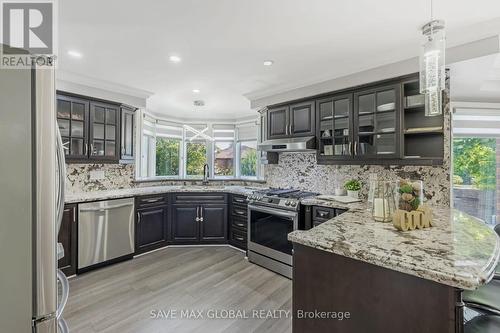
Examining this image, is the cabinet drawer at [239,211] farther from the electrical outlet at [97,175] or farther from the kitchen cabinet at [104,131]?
the electrical outlet at [97,175]

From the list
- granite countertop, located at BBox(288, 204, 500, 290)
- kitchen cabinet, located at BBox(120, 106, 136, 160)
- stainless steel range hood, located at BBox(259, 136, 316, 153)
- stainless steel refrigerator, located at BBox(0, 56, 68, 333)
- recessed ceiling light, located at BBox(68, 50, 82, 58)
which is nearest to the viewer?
stainless steel refrigerator, located at BBox(0, 56, 68, 333)

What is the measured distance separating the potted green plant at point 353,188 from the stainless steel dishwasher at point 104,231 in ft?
9.85

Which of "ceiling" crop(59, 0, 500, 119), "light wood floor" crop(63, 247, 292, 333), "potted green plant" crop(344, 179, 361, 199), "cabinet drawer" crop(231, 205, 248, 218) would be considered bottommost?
"light wood floor" crop(63, 247, 292, 333)

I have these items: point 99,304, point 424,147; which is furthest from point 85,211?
point 424,147

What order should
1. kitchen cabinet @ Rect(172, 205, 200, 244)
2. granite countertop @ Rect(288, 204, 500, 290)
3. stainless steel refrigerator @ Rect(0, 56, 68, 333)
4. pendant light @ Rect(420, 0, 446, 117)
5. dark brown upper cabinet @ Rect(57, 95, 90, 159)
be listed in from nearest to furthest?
stainless steel refrigerator @ Rect(0, 56, 68, 333) → granite countertop @ Rect(288, 204, 500, 290) → pendant light @ Rect(420, 0, 446, 117) → dark brown upper cabinet @ Rect(57, 95, 90, 159) → kitchen cabinet @ Rect(172, 205, 200, 244)

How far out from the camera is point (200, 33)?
84.0 inches

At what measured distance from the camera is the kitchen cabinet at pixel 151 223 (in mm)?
3627

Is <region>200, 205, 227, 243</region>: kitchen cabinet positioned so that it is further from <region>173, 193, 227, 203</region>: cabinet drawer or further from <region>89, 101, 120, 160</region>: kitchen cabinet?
<region>89, 101, 120, 160</region>: kitchen cabinet

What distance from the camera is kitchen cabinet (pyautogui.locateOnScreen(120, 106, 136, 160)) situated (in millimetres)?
3744

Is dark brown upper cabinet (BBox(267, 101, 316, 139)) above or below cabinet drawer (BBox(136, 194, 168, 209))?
above

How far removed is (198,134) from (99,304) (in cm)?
310

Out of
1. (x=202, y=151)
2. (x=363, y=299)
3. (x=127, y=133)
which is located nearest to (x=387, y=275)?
(x=363, y=299)

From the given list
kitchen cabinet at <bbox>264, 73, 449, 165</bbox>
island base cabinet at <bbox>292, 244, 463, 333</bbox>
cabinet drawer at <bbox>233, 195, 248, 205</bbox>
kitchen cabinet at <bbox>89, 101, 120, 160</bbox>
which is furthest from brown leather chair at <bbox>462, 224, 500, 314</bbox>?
kitchen cabinet at <bbox>89, 101, 120, 160</bbox>

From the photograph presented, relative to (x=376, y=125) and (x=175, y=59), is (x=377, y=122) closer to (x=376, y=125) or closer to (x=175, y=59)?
(x=376, y=125)
